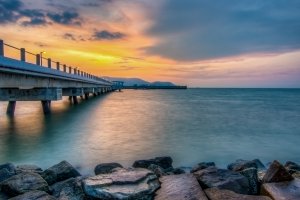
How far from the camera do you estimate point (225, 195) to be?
464 centimetres

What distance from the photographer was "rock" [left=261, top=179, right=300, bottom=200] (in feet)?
14.9

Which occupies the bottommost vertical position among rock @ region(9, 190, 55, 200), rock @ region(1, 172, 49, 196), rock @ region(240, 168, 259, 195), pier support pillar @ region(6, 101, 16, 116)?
pier support pillar @ region(6, 101, 16, 116)

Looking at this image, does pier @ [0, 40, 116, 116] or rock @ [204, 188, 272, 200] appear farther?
pier @ [0, 40, 116, 116]

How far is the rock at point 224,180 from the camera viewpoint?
16.9 ft

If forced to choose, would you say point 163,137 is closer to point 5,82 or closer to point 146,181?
point 5,82

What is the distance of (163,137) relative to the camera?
15.7 meters

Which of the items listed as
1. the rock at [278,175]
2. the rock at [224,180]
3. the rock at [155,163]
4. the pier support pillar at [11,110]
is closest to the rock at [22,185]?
the rock at [155,163]

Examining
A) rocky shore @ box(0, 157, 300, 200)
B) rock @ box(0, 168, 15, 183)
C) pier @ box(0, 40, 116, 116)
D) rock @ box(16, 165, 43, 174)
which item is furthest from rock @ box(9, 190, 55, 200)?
pier @ box(0, 40, 116, 116)

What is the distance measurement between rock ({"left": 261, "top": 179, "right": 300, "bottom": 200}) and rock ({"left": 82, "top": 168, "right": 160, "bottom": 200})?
1878mm

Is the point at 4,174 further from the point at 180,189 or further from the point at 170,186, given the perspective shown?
the point at 180,189

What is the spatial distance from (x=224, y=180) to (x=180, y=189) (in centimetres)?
99

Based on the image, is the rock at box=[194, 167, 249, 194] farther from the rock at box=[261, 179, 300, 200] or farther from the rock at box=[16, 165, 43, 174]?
the rock at box=[16, 165, 43, 174]

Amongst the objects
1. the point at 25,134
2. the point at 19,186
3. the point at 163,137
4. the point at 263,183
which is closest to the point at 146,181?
the point at 263,183

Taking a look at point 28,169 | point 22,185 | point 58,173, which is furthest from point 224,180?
point 28,169
